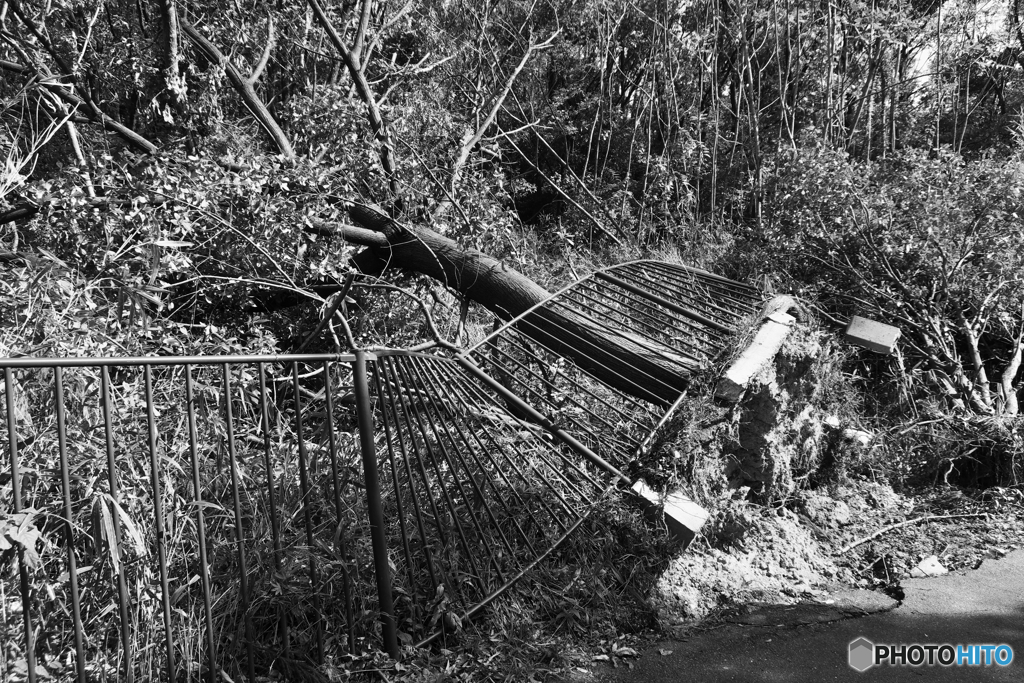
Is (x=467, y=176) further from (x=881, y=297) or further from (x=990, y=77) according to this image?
(x=990, y=77)

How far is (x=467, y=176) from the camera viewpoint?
6797 mm

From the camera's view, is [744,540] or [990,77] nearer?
[744,540]

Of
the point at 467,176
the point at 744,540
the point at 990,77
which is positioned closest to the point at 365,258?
the point at 467,176

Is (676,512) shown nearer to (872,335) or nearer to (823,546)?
(823,546)

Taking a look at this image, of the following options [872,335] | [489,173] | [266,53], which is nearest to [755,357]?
[872,335]

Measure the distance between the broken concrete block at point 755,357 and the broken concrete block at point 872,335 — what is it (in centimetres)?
43

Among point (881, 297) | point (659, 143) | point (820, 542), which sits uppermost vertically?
point (659, 143)

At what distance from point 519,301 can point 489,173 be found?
177 inches

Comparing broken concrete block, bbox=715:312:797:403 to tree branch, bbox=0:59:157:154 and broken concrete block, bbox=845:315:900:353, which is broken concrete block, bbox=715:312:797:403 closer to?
broken concrete block, bbox=845:315:900:353

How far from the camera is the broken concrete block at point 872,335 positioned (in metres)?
4.05

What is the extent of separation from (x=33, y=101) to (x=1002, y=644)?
7.51 metres

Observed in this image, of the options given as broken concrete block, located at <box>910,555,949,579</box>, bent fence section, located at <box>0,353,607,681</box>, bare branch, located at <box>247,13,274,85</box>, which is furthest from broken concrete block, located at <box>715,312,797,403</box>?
bare branch, located at <box>247,13,274,85</box>

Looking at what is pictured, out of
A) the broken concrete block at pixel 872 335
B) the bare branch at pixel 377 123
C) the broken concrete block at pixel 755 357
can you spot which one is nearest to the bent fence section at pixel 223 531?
the broken concrete block at pixel 755 357

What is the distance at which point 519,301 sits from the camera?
205 inches
